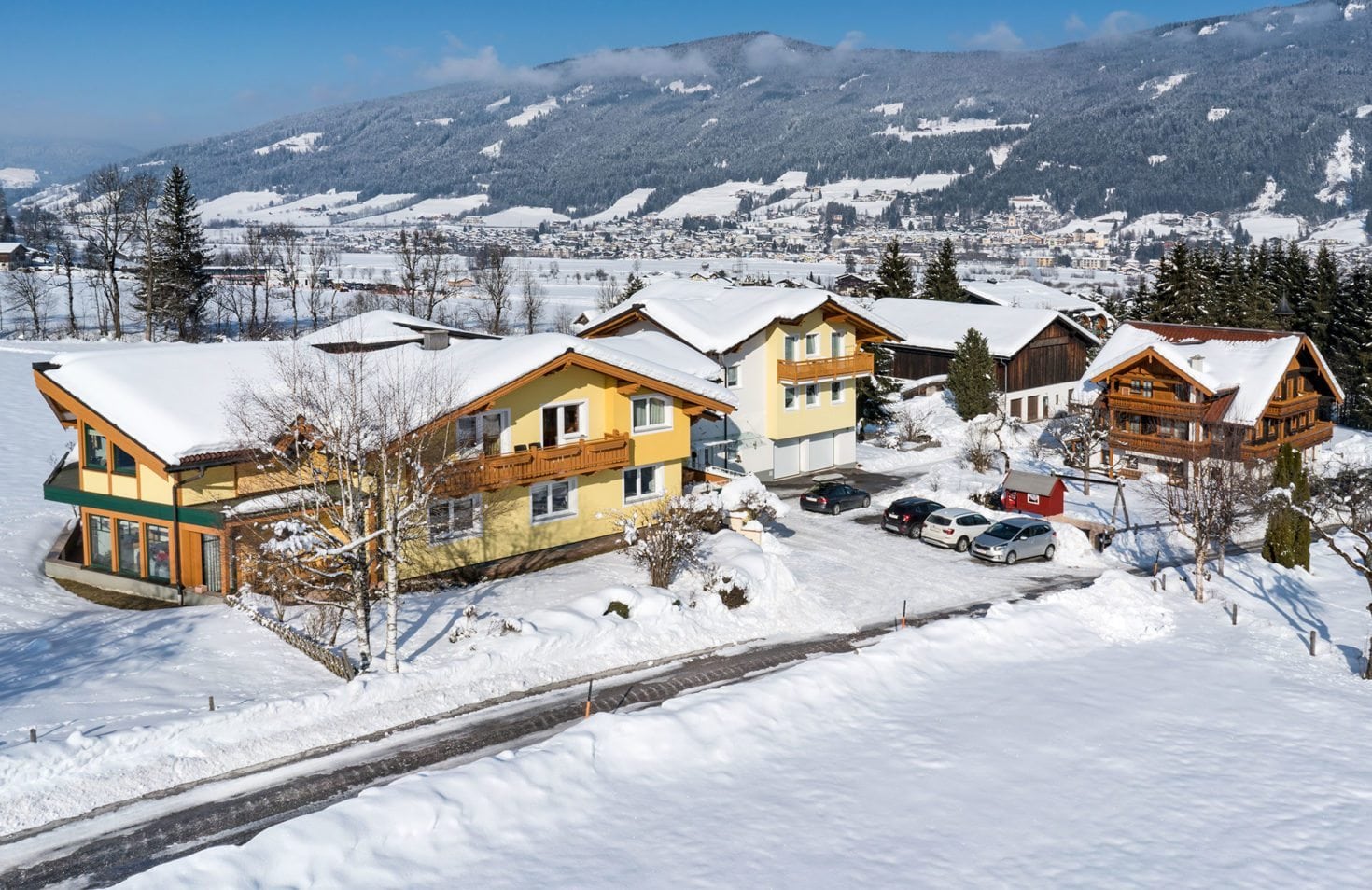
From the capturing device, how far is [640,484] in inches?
1502

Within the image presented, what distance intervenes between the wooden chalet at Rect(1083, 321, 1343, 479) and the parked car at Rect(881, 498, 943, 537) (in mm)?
15911

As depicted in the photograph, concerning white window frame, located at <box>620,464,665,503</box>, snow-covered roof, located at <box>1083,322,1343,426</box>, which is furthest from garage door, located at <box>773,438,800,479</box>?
snow-covered roof, located at <box>1083,322,1343,426</box>

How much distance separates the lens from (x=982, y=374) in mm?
62906

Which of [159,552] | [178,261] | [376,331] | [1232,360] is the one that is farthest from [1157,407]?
[178,261]

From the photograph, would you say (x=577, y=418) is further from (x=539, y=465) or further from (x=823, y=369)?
(x=823, y=369)

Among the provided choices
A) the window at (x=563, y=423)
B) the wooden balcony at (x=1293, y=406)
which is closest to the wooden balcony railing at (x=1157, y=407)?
the wooden balcony at (x=1293, y=406)

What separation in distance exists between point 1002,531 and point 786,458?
1330 centimetres

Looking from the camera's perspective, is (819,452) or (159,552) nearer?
(159,552)

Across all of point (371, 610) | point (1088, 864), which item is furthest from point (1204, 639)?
point (371, 610)

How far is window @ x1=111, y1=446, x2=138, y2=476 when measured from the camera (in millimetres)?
30289

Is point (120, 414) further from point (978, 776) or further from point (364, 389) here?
point (978, 776)

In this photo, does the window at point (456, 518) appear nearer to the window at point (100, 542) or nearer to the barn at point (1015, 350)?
the window at point (100, 542)

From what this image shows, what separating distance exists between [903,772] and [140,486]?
20.8 meters

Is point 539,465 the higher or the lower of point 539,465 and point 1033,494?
the higher
